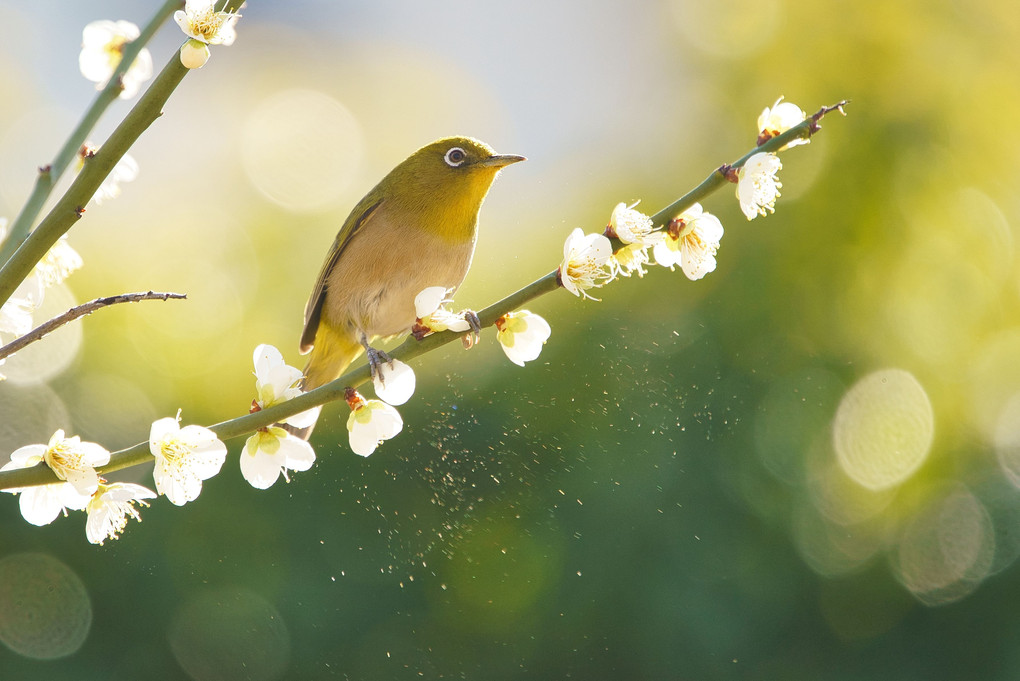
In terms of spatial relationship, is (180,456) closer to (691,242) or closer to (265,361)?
(265,361)

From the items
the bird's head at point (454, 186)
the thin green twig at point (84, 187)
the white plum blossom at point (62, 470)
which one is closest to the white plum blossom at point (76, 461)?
the white plum blossom at point (62, 470)

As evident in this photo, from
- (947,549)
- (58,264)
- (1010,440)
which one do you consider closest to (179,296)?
(58,264)

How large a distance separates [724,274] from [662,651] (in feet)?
4.61

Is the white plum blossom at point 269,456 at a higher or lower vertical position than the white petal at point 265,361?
lower

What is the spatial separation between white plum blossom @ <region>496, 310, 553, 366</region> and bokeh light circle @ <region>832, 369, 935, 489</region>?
Result: 2560 millimetres

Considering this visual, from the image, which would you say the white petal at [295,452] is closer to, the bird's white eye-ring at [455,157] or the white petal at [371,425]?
the white petal at [371,425]

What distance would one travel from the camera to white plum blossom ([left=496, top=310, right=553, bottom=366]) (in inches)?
44.8

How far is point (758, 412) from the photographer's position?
3354mm

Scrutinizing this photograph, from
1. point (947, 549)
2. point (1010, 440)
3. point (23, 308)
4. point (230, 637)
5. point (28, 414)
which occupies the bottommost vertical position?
point (947, 549)

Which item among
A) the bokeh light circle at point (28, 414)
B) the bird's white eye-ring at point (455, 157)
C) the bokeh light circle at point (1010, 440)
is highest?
the bokeh light circle at point (28, 414)

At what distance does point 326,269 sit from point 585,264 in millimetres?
1325

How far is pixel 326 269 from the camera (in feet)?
7.50

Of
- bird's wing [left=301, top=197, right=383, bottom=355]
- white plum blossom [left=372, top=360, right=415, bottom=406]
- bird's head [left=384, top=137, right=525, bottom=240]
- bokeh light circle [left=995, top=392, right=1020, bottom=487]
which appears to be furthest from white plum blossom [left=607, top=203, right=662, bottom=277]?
bokeh light circle [left=995, top=392, right=1020, bottom=487]

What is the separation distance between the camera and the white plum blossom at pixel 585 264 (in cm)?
106
